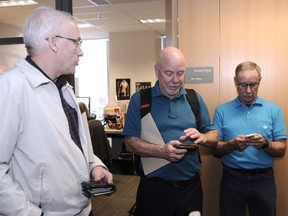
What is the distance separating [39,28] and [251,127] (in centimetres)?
161

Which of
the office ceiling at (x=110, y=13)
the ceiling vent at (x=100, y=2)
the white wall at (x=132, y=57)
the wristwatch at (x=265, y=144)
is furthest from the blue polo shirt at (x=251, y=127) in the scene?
the white wall at (x=132, y=57)

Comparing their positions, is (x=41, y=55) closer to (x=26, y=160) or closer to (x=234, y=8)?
(x=26, y=160)

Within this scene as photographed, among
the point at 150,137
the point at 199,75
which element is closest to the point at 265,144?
the point at 150,137

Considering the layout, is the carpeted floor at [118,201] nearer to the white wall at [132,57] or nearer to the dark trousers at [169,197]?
the dark trousers at [169,197]

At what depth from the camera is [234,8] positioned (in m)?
2.76

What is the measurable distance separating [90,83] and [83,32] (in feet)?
5.43

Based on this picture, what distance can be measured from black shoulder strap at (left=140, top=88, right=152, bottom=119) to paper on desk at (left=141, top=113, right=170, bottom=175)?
0.03 metres

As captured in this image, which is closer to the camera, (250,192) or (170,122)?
(170,122)

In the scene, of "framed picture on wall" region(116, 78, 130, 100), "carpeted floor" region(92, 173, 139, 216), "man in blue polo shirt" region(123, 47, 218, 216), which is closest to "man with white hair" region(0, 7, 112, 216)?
"man in blue polo shirt" region(123, 47, 218, 216)

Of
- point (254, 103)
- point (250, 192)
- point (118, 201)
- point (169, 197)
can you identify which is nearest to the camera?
point (169, 197)

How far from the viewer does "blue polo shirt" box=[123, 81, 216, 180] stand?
6.56ft

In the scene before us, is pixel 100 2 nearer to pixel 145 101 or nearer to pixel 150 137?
pixel 145 101

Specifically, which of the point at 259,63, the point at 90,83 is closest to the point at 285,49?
the point at 259,63

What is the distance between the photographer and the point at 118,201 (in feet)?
14.7
